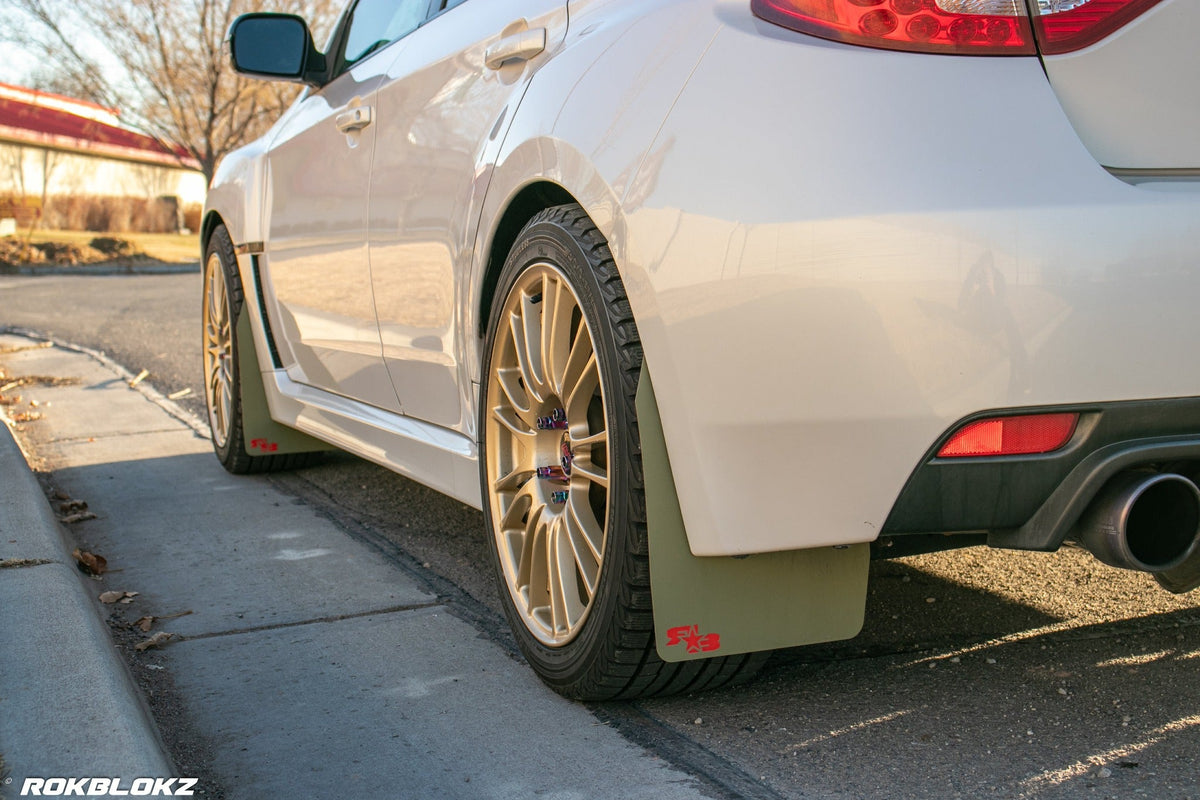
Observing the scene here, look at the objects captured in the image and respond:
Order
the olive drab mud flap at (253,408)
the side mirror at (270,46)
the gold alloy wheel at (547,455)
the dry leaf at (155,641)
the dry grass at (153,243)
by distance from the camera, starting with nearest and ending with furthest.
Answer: the gold alloy wheel at (547,455) < the dry leaf at (155,641) < the side mirror at (270,46) < the olive drab mud flap at (253,408) < the dry grass at (153,243)

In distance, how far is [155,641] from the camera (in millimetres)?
2928

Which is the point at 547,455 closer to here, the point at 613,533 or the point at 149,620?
the point at 613,533

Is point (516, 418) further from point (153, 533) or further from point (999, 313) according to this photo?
point (153, 533)

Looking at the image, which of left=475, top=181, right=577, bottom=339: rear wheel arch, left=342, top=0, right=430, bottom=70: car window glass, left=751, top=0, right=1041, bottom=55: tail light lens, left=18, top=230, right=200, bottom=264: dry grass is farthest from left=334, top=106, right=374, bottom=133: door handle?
left=18, top=230, right=200, bottom=264: dry grass

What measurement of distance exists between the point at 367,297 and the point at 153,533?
1.20 meters

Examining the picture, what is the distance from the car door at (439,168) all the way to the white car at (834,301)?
0.12m

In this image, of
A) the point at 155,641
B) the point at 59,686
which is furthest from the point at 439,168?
the point at 59,686

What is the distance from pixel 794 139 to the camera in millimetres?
1867

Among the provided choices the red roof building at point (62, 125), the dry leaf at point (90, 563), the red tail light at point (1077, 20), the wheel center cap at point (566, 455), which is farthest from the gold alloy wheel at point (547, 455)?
the red roof building at point (62, 125)

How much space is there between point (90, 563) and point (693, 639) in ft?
6.83

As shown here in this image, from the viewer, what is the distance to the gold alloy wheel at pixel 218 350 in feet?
16.1

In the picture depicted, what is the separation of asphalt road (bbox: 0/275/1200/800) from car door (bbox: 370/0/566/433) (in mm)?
610

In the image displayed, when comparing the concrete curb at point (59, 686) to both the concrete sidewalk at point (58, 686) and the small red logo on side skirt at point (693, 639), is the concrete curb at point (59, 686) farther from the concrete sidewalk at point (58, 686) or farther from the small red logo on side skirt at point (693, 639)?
the small red logo on side skirt at point (693, 639)

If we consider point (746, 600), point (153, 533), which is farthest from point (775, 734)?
point (153, 533)
